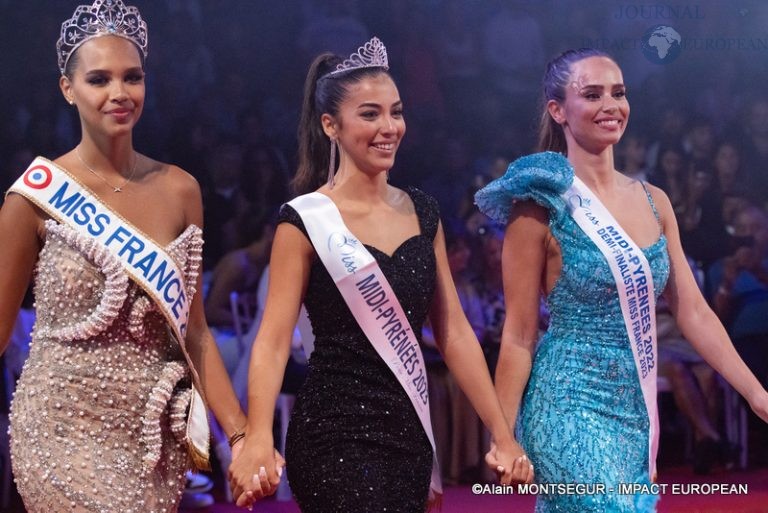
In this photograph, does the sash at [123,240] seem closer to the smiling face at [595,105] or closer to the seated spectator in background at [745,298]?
the smiling face at [595,105]

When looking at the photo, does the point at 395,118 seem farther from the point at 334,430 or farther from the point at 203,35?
the point at 203,35

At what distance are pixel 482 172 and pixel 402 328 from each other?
3122 millimetres

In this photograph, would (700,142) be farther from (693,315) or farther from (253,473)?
(253,473)

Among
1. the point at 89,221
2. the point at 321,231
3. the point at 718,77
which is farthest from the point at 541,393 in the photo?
the point at 718,77

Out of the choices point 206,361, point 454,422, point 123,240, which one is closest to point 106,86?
point 123,240

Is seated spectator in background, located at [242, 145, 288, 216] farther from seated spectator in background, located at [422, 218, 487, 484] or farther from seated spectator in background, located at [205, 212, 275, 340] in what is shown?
seated spectator in background, located at [422, 218, 487, 484]

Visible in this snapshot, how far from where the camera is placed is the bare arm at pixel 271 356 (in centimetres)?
265

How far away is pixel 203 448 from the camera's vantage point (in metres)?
2.75

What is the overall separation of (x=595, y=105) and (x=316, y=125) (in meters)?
0.79

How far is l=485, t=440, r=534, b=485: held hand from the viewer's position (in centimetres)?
289

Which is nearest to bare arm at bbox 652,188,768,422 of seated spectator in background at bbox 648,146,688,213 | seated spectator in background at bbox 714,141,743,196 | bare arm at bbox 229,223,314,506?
bare arm at bbox 229,223,314,506

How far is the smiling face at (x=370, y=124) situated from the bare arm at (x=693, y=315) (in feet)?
2.92

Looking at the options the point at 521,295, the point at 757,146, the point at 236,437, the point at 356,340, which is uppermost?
the point at 757,146

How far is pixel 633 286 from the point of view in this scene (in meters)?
3.18
